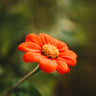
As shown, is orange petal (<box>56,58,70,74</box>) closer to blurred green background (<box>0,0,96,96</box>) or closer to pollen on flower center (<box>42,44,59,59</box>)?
pollen on flower center (<box>42,44,59,59</box>)

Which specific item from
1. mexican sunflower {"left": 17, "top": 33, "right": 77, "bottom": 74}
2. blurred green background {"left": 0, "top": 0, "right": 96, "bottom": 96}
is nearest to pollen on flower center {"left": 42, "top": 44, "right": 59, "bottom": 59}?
mexican sunflower {"left": 17, "top": 33, "right": 77, "bottom": 74}

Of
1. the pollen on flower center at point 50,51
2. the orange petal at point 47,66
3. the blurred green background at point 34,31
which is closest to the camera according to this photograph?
the orange petal at point 47,66

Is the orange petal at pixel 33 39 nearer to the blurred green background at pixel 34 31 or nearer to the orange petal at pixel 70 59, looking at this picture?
the orange petal at pixel 70 59

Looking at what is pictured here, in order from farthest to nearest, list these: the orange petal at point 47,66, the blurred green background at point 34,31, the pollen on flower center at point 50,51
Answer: the blurred green background at point 34,31
the pollen on flower center at point 50,51
the orange petal at point 47,66

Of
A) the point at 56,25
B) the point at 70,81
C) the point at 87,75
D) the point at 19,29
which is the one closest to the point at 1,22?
the point at 19,29

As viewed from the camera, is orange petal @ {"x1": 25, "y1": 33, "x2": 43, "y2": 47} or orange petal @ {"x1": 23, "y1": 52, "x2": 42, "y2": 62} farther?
orange petal @ {"x1": 25, "y1": 33, "x2": 43, "y2": 47}

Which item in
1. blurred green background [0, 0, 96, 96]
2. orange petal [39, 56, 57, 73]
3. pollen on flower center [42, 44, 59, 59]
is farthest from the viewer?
blurred green background [0, 0, 96, 96]

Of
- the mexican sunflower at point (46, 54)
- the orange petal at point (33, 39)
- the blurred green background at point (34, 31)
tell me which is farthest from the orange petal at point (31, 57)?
the blurred green background at point (34, 31)

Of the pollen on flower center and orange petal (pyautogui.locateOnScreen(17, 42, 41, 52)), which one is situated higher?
orange petal (pyautogui.locateOnScreen(17, 42, 41, 52))
